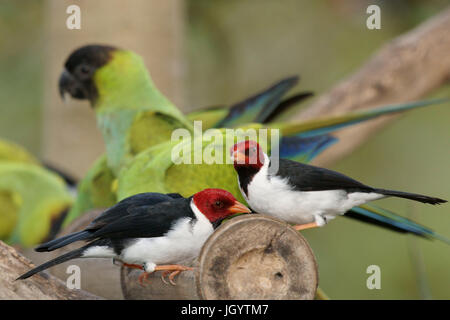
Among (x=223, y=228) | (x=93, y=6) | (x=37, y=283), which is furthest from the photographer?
(x=93, y=6)

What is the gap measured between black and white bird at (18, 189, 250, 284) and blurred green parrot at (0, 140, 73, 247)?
36.5 inches

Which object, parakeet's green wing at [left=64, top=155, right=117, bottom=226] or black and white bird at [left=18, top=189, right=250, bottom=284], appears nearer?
black and white bird at [left=18, top=189, right=250, bottom=284]

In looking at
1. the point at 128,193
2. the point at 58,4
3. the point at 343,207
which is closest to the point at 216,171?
the point at 128,193

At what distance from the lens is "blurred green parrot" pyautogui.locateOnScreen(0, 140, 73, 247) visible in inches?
67.4

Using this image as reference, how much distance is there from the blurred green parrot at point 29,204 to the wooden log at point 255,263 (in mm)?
1029

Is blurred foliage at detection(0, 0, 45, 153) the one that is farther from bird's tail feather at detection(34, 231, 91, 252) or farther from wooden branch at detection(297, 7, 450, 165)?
bird's tail feather at detection(34, 231, 91, 252)

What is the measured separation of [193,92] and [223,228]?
3028mm

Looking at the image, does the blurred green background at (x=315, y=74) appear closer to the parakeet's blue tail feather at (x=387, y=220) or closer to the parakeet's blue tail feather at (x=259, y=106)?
the parakeet's blue tail feather at (x=259, y=106)

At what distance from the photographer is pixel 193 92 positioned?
373cm

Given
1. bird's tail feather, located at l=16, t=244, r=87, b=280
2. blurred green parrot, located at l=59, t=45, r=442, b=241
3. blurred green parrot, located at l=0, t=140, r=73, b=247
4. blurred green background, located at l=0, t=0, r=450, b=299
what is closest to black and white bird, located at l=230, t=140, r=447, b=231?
bird's tail feather, located at l=16, t=244, r=87, b=280

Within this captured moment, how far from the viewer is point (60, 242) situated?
0.75 meters

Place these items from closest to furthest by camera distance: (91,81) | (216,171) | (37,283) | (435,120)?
(37,283) < (216,171) < (91,81) < (435,120)
